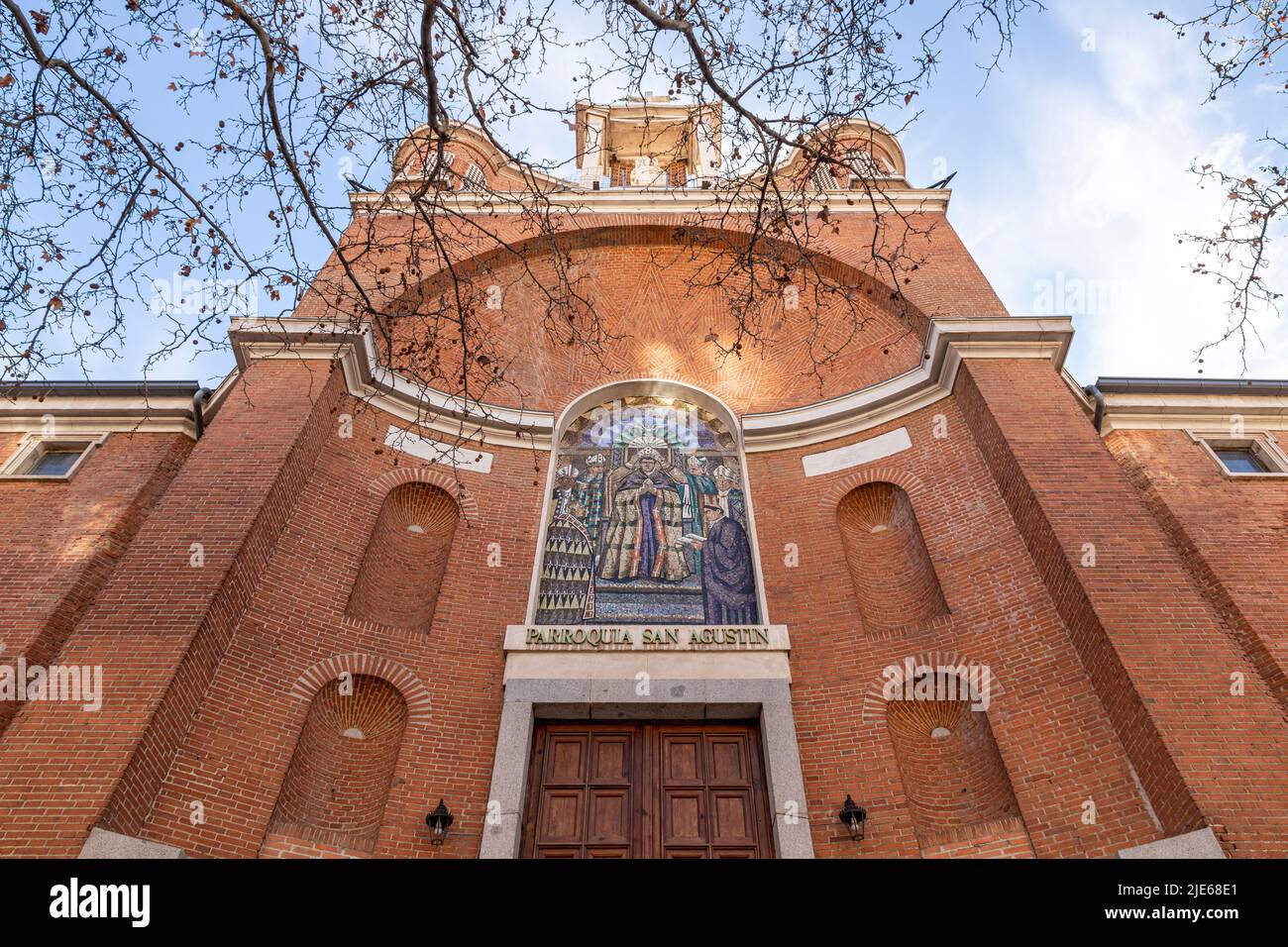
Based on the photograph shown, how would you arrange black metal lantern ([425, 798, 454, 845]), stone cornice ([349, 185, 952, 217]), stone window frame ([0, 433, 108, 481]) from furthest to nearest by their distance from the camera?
stone cornice ([349, 185, 952, 217]), stone window frame ([0, 433, 108, 481]), black metal lantern ([425, 798, 454, 845])

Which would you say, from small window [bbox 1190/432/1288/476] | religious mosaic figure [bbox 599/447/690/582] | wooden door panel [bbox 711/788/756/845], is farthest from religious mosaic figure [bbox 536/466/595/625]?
small window [bbox 1190/432/1288/476]

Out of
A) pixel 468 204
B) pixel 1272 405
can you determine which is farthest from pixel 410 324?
pixel 1272 405

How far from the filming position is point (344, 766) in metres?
9.43

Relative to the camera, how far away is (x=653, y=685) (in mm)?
9719

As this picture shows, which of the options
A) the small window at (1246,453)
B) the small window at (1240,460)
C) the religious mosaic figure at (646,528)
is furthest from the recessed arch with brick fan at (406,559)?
the small window at (1240,460)

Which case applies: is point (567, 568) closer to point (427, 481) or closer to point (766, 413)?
point (427, 481)

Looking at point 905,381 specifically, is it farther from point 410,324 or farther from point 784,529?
point 410,324

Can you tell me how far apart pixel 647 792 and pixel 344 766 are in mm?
3488

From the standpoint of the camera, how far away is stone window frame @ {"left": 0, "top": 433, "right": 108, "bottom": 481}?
475 inches

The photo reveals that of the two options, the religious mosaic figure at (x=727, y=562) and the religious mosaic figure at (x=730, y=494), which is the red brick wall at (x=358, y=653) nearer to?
the religious mosaic figure at (x=727, y=562)

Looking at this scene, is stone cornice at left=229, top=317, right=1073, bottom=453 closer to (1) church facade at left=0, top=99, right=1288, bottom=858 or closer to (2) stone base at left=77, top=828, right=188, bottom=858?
(1) church facade at left=0, top=99, right=1288, bottom=858

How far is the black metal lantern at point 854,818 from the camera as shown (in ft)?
27.6

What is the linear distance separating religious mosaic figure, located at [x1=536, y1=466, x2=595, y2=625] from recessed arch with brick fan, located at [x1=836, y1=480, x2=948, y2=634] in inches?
145

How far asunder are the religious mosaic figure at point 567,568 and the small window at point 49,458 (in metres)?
7.13
